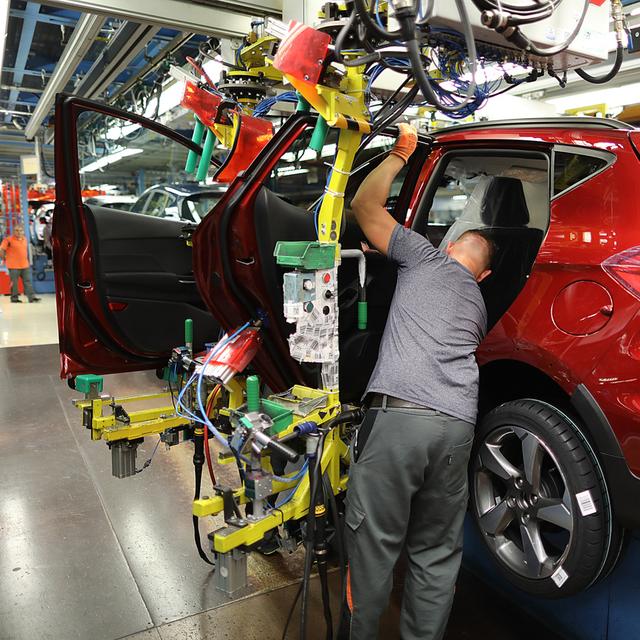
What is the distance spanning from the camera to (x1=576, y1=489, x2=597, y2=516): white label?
1.91 meters

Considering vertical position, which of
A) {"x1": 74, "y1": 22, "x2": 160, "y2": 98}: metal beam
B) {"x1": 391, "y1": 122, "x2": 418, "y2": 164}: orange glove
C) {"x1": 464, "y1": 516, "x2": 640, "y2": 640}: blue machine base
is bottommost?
{"x1": 464, "y1": 516, "x2": 640, "y2": 640}: blue machine base

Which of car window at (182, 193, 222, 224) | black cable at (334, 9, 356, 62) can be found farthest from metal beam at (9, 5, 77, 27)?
black cable at (334, 9, 356, 62)

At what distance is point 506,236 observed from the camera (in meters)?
2.58

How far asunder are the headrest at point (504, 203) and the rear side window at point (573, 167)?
41 cm

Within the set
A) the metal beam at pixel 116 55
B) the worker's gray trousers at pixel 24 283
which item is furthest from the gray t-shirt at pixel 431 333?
the worker's gray trousers at pixel 24 283

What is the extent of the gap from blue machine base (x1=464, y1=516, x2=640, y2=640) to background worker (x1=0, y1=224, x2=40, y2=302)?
12.9 m

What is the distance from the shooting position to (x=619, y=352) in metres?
1.81

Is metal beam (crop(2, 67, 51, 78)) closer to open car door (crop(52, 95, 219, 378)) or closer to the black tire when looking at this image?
open car door (crop(52, 95, 219, 378))

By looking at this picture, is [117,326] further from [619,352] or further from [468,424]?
[619,352]

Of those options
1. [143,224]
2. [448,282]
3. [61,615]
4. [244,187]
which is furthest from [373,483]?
[143,224]

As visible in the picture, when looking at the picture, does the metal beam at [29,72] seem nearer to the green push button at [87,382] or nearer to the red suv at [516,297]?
the red suv at [516,297]

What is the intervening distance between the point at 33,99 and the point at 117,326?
350 inches

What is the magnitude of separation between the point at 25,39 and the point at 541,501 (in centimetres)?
745

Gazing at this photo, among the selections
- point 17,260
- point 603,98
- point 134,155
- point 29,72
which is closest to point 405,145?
point 603,98
